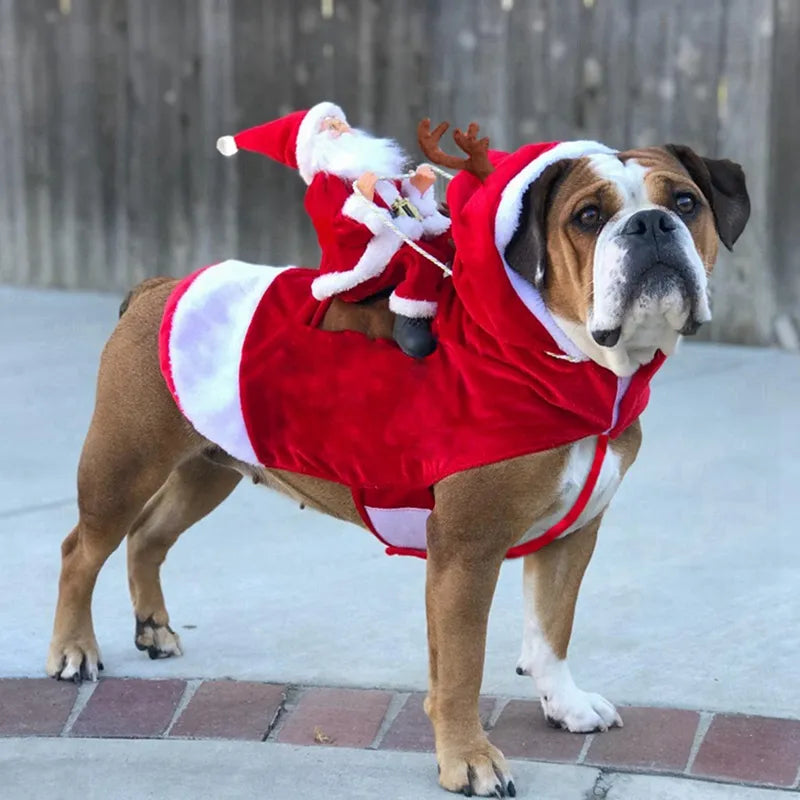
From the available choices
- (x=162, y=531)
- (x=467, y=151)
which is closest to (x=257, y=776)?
(x=162, y=531)

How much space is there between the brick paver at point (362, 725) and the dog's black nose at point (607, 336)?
3.22ft

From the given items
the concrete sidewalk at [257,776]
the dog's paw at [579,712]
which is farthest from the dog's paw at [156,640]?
the dog's paw at [579,712]

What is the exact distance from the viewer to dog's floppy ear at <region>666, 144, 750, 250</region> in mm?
3225

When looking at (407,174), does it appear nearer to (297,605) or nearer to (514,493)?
(514,493)

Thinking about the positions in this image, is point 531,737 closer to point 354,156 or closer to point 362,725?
point 362,725

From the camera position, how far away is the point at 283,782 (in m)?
3.19

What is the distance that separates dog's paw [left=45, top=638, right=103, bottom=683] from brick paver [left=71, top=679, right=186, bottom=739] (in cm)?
5

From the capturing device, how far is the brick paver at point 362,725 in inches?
129

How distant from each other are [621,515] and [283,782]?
2.26 m

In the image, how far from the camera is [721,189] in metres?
3.24

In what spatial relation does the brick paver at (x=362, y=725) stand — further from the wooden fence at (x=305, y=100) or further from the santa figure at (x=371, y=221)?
the wooden fence at (x=305, y=100)

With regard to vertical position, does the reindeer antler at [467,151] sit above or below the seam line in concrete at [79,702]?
above

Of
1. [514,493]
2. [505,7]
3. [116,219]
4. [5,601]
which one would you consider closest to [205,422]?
[514,493]

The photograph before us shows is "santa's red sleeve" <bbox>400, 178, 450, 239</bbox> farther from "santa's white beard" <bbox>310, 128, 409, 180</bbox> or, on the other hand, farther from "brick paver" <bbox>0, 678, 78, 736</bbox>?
"brick paver" <bbox>0, 678, 78, 736</bbox>
